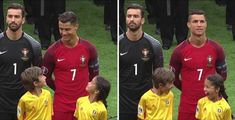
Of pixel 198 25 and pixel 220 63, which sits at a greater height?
pixel 198 25

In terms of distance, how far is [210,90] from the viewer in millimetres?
6953

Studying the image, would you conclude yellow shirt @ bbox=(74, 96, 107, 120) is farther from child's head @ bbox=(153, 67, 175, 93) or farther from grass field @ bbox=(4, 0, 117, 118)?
grass field @ bbox=(4, 0, 117, 118)

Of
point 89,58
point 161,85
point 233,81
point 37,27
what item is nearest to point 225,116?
point 161,85

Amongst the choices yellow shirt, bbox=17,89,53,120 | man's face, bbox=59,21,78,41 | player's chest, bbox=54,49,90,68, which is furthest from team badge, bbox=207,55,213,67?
yellow shirt, bbox=17,89,53,120

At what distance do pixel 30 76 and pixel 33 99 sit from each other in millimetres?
208

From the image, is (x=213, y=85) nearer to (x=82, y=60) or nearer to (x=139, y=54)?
(x=139, y=54)

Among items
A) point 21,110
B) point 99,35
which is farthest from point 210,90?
point 99,35

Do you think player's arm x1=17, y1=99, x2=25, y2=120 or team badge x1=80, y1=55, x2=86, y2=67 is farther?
team badge x1=80, y1=55, x2=86, y2=67

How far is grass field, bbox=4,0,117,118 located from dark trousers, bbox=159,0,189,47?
0.81m

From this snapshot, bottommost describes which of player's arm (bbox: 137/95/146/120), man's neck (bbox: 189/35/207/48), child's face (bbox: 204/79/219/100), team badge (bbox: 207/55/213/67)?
player's arm (bbox: 137/95/146/120)

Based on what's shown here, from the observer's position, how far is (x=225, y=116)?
6980mm

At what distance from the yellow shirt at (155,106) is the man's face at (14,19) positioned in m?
1.38

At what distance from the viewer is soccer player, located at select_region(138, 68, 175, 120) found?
693cm

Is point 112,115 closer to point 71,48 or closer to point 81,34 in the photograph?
point 71,48
